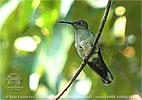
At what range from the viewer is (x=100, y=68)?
176 cm

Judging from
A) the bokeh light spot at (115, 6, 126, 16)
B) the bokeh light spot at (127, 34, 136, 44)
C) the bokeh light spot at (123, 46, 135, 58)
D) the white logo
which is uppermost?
the bokeh light spot at (115, 6, 126, 16)

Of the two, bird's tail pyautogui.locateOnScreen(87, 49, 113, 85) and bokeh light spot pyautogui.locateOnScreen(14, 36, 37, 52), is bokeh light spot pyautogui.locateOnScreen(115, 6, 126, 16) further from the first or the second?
bokeh light spot pyautogui.locateOnScreen(14, 36, 37, 52)

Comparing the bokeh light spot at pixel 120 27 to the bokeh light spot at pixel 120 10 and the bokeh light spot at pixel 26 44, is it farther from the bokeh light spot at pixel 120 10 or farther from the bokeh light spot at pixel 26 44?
the bokeh light spot at pixel 26 44

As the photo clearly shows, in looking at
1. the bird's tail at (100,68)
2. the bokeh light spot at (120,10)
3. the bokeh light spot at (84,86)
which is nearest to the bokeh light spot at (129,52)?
the bokeh light spot at (120,10)

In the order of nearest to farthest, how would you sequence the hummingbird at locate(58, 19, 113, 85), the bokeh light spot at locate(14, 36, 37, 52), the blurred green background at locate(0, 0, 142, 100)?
the hummingbird at locate(58, 19, 113, 85) < the blurred green background at locate(0, 0, 142, 100) < the bokeh light spot at locate(14, 36, 37, 52)

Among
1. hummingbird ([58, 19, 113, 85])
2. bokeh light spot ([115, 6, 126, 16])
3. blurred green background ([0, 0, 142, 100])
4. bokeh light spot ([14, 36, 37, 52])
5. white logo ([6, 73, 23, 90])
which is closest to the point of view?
hummingbird ([58, 19, 113, 85])

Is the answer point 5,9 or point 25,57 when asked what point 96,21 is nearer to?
point 5,9

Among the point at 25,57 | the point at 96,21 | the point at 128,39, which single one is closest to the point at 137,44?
the point at 128,39

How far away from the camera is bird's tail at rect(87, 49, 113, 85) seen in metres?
1.69

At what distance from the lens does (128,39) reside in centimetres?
248

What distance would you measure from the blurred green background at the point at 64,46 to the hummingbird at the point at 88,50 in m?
0.22

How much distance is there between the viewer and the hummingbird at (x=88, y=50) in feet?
5.49

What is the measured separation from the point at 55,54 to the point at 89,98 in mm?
593

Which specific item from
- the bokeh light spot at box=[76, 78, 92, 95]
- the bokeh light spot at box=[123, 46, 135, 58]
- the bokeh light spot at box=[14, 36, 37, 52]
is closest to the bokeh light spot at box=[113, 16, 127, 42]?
the bokeh light spot at box=[123, 46, 135, 58]
